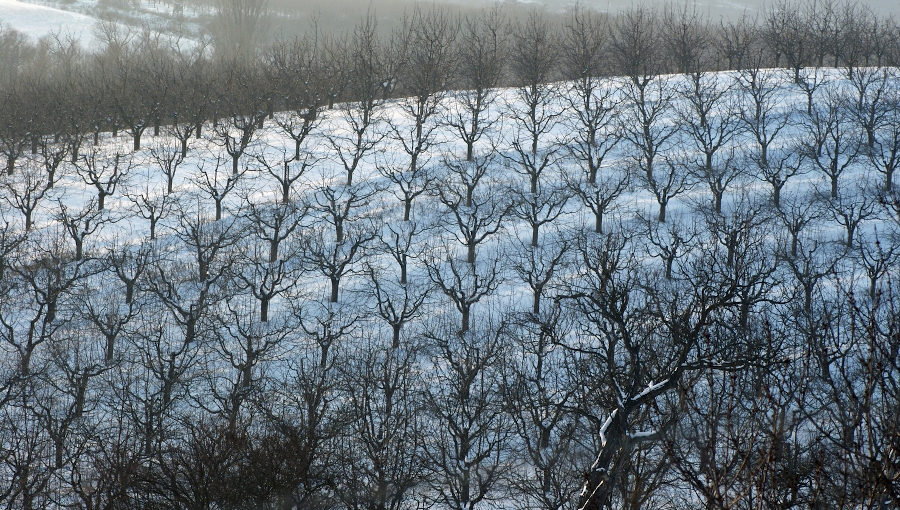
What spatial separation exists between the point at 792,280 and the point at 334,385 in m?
15.5

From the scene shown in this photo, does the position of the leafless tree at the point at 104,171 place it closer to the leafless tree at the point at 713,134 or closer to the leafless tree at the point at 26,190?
the leafless tree at the point at 26,190

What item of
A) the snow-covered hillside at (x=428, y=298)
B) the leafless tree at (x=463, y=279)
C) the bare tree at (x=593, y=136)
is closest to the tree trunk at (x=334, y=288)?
the snow-covered hillside at (x=428, y=298)

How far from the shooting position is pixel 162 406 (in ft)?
66.4

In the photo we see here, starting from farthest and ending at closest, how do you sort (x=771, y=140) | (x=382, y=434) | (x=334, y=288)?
(x=771, y=140)
(x=334, y=288)
(x=382, y=434)

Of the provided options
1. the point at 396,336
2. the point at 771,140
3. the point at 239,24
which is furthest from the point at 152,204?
the point at 239,24

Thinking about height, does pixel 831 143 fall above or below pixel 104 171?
above

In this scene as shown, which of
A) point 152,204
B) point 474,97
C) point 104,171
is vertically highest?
point 474,97

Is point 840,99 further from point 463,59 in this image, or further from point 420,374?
point 420,374

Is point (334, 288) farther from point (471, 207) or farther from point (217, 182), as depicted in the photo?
point (217, 182)

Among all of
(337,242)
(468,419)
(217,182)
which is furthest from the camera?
(217,182)

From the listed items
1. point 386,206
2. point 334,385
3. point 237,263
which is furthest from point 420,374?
point 386,206

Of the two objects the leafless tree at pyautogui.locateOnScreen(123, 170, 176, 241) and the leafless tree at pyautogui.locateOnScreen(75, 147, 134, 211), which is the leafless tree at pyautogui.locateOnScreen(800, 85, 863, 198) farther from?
the leafless tree at pyautogui.locateOnScreen(75, 147, 134, 211)

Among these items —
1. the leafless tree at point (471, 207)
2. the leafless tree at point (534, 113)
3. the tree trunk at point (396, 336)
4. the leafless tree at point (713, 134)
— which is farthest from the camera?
the leafless tree at point (534, 113)

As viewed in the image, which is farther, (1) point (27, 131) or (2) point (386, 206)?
(1) point (27, 131)
